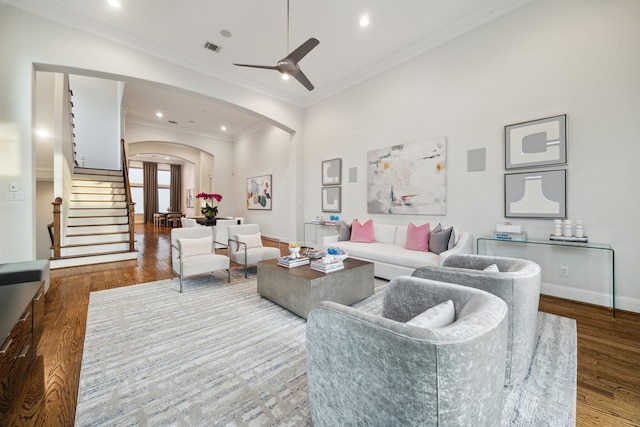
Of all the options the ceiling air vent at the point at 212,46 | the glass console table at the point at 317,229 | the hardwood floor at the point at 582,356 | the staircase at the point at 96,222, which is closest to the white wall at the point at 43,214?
the staircase at the point at 96,222

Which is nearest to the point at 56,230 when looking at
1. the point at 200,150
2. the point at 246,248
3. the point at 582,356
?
the point at 246,248

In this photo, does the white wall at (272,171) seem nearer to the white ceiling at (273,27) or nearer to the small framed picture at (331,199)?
the small framed picture at (331,199)

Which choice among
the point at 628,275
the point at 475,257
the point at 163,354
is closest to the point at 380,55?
the point at 475,257

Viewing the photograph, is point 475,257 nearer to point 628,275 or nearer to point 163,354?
point 628,275

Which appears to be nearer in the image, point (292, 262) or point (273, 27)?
point (292, 262)

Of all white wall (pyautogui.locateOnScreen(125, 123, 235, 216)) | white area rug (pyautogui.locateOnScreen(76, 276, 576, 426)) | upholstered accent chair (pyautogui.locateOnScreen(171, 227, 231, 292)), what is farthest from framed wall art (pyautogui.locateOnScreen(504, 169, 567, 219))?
white wall (pyautogui.locateOnScreen(125, 123, 235, 216))

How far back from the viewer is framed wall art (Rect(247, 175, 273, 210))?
26.9 feet

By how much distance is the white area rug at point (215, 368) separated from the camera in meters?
1.44

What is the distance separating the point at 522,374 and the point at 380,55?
4.95 m

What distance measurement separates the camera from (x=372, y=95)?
5.13 metres

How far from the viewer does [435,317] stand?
1073 millimetres

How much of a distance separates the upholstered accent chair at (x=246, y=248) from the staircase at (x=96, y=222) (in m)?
2.73

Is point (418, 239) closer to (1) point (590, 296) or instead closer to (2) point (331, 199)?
(1) point (590, 296)

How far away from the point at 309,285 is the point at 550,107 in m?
3.65
